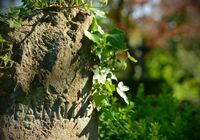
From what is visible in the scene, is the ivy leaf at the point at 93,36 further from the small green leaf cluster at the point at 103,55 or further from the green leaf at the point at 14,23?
the green leaf at the point at 14,23

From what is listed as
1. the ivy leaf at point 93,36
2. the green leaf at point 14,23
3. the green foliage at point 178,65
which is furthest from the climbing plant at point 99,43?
the green foliage at point 178,65

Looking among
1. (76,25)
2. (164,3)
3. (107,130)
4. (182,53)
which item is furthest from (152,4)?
(76,25)

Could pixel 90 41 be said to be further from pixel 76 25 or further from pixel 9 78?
pixel 9 78

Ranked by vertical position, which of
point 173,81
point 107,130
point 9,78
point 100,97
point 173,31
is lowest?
point 173,81

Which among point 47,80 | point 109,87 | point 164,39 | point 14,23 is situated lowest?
point 164,39

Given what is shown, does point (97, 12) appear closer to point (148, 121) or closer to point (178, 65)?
point (148, 121)

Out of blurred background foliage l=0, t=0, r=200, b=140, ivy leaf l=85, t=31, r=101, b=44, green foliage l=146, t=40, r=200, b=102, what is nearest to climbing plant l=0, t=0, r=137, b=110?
ivy leaf l=85, t=31, r=101, b=44

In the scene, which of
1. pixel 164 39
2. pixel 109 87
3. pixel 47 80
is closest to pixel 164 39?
pixel 164 39

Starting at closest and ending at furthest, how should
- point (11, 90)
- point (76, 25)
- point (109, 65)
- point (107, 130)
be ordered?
point (11, 90), point (76, 25), point (109, 65), point (107, 130)
